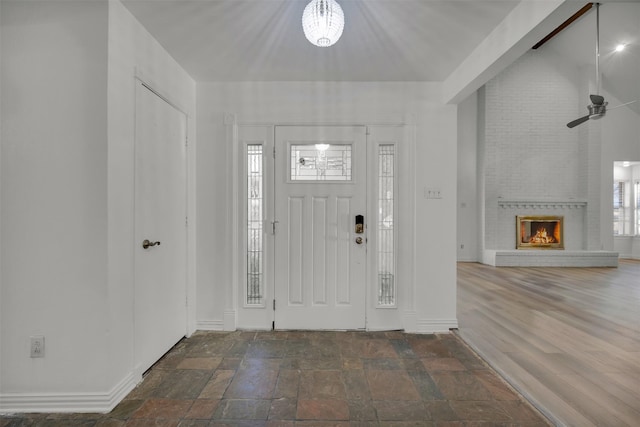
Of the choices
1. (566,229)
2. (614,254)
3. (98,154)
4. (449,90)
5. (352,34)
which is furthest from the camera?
(566,229)

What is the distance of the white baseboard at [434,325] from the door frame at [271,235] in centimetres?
13

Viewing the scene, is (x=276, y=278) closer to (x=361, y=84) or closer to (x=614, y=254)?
(x=361, y=84)

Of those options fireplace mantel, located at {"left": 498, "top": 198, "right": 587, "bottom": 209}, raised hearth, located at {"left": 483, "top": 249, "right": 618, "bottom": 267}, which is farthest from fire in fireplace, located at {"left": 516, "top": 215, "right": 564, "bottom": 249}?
raised hearth, located at {"left": 483, "top": 249, "right": 618, "bottom": 267}

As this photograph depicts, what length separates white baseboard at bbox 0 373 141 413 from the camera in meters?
1.83

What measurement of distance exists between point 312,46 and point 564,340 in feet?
11.5

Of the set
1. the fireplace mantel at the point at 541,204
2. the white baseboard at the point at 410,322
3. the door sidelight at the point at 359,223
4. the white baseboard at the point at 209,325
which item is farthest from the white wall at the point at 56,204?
the fireplace mantel at the point at 541,204

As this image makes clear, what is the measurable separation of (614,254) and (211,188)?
8503 mm

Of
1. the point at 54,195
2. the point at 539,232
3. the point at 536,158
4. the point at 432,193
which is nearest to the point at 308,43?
the point at 432,193

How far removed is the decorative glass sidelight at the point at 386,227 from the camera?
10.1 feet

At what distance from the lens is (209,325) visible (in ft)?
10.0

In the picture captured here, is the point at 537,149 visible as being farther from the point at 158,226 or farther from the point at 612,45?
the point at 158,226

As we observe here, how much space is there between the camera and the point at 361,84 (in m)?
3.04

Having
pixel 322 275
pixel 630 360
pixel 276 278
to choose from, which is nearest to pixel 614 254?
pixel 630 360

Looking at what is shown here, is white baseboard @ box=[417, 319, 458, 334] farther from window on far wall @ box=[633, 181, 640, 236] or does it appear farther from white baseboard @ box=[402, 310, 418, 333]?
window on far wall @ box=[633, 181, 640, 236]
